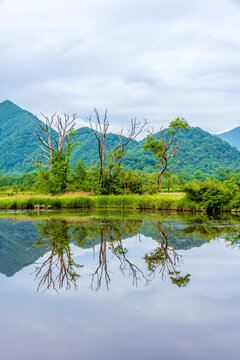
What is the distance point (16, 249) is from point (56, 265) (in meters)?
2.07

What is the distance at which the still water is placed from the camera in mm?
3549

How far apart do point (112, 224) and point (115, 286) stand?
7698 mm

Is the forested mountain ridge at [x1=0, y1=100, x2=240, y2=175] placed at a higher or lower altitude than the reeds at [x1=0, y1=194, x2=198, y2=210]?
higher

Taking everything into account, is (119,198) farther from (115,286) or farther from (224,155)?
(224,155)

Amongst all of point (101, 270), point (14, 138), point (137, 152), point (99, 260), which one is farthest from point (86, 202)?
point (14, 138)

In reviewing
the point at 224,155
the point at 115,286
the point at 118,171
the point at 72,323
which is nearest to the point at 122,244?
the point at 115,286

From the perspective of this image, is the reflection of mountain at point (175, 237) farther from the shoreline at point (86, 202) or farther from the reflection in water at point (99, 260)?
the shoreline at point (86, 202)

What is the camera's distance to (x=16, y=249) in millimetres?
8500

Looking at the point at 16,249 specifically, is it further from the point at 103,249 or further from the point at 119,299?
the point at 119,299

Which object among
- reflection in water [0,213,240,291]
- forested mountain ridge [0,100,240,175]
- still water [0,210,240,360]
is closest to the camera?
still water [0,210,240,360]

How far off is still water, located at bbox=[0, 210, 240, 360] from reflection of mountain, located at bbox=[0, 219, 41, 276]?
25mm

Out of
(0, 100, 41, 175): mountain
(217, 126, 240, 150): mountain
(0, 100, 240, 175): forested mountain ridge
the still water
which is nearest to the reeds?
the still water

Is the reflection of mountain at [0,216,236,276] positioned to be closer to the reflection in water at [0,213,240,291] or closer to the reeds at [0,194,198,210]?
the reflection in water at [0,213,240,291]

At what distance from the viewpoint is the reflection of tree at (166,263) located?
595cm
